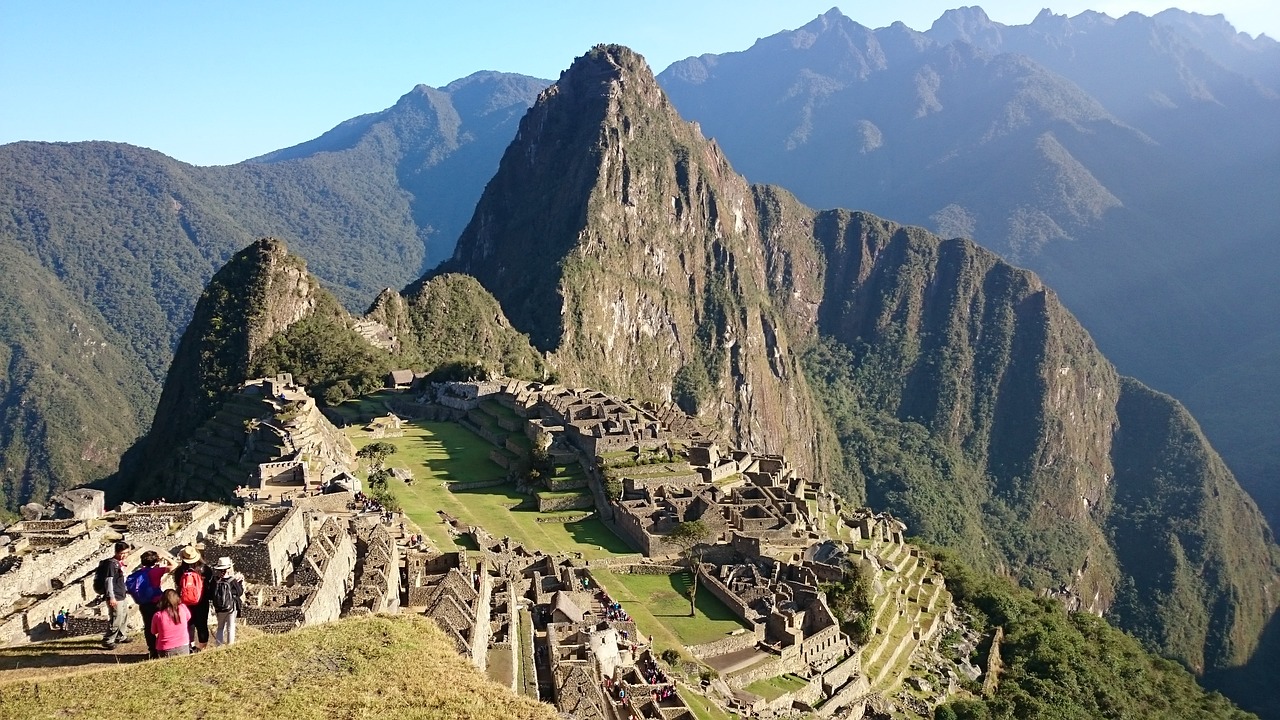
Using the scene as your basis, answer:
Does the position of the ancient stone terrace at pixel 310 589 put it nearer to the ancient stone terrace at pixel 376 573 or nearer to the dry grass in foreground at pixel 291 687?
the ancient stone terrace at pixel 376 573

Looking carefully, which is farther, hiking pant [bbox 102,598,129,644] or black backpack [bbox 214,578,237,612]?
hiking pant [bbox 102,598,129,644]

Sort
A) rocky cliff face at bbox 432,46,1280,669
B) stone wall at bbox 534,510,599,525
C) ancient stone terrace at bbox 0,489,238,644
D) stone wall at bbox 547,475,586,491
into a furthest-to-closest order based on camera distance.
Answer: rocky cliff face at bbox 432,46,1280,669
stone wall at bbox 547,475,586,491
stone wall at bbox 534,510,599,525
ancient stone terrace at bbox 0,489,238,644

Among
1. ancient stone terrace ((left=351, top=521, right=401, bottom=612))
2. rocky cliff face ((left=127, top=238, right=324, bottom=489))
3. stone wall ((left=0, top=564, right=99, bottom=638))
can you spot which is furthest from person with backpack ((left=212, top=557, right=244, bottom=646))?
rocky cliff face ((left=127, top=238, right=324, bottom=489))

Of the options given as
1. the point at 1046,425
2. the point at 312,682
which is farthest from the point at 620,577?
the point at 1046,425

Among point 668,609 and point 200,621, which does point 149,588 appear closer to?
point 200,621

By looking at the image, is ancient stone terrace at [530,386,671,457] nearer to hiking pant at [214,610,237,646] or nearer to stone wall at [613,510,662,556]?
stone wall at [613,510,662,556]

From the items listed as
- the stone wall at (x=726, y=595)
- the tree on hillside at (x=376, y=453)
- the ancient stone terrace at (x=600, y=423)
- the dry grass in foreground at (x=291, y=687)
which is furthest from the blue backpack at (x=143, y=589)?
the ancient stone terrace at (x=600, y=423)
